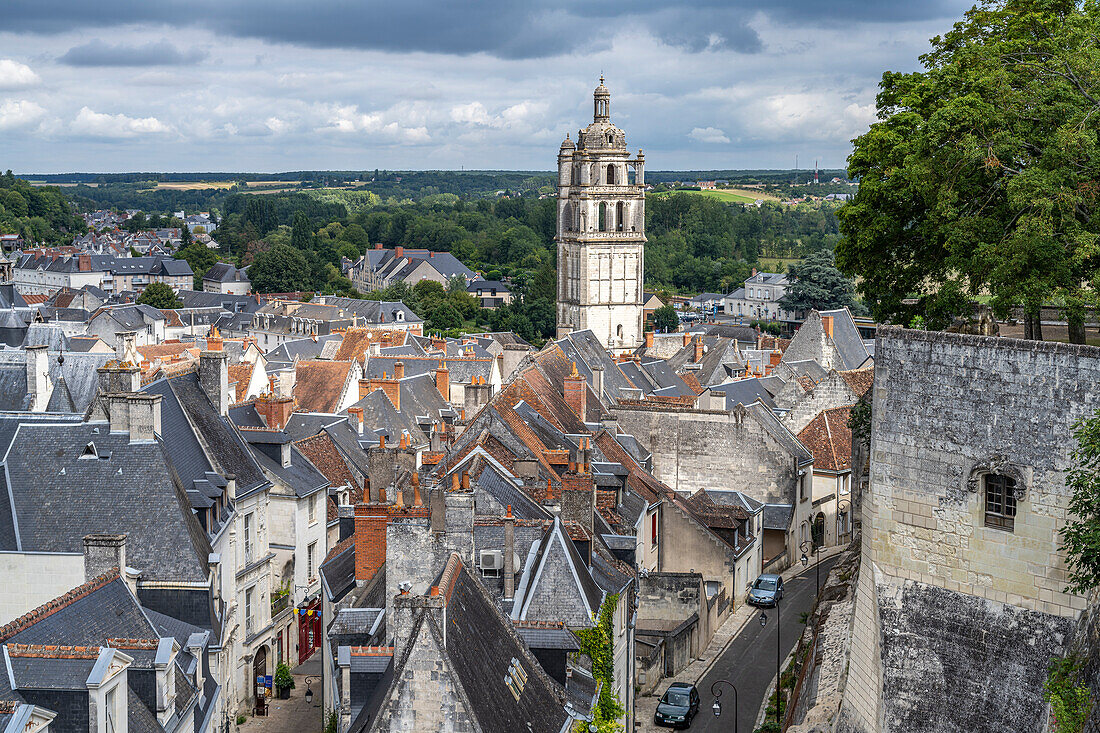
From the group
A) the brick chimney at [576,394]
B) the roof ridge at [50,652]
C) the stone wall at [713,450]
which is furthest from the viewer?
the stone wall at [713,450]

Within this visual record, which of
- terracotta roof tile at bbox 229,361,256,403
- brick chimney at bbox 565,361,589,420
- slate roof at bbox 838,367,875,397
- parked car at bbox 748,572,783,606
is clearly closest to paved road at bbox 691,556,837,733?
parked car at bbox 748,572,783,606

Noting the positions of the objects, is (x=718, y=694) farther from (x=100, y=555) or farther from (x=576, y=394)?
(x=100, y=555)

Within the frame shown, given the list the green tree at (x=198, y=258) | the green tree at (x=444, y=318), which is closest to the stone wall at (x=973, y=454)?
the green tree at (x=444, y=318)

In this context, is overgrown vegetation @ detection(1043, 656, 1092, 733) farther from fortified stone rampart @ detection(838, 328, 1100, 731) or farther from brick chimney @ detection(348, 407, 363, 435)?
brick chimney @ detection(348, 407, 363, 435)

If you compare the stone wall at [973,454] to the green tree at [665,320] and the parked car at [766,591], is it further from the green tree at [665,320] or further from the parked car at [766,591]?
the green tree at [665,320]

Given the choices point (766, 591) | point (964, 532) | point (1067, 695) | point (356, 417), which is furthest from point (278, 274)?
point (1067, 695)

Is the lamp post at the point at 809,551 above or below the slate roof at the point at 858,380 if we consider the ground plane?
below
